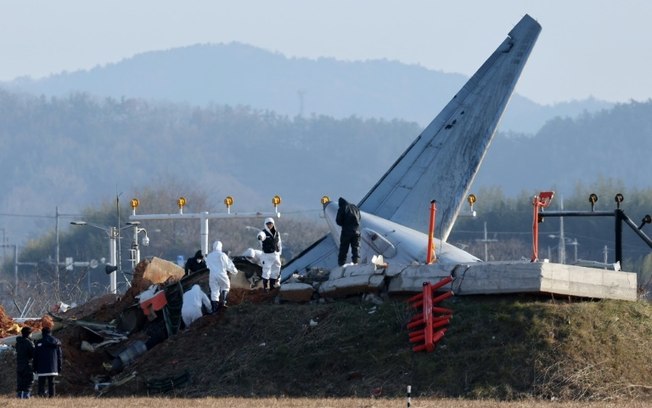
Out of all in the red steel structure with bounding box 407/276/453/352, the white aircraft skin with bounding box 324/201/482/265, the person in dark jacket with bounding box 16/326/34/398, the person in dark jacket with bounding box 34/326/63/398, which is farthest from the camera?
the white aircraft skin with bounding box 324/201/482/265

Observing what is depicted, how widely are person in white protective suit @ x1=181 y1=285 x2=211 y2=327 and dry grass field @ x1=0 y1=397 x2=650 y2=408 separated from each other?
7.27 meters

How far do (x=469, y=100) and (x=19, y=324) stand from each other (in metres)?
13.5

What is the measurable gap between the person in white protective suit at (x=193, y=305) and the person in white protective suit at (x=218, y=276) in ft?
1.66

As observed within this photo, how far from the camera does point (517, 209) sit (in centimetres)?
11938

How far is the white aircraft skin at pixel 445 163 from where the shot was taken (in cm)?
4341

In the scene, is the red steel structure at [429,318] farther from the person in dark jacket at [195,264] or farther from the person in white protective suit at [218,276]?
the person in dark jacket at [195,264]

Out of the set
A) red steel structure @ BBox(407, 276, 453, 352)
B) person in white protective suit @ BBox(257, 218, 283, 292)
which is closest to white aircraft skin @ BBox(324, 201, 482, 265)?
person in white protective suit @ BBox(257, 218, 283, 292)

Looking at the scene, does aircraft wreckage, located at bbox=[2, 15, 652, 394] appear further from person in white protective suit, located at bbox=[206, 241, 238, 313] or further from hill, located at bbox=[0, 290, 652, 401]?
person in white protective suit, located at bbox=[206, 241, 238, 313]

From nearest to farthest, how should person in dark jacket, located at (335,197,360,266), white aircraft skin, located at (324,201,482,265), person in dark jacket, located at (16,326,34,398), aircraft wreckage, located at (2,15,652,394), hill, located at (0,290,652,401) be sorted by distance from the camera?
1. hill, located at (0,290,652,401)
2. person in dark jacket, located at (16,326,34,398)
3. aircraft wreckage, located at (2,15,652,394)
4. person in dark jacket, located at (335,197,360,266)
5. white aircraft skin, located at (324,201,482,265)

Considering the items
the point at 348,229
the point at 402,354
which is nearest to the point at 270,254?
the point at 348,229

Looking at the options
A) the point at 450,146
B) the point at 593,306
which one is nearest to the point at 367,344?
the point at 593,306

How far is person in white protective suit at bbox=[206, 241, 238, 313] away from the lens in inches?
1421

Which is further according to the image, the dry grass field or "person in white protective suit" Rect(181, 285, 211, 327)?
"person in white protective suit" Rect(181, 285, 211, 327)

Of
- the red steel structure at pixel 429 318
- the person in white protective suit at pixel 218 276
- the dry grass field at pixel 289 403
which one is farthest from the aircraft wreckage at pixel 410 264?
the dry grass field at pixel 289 403
